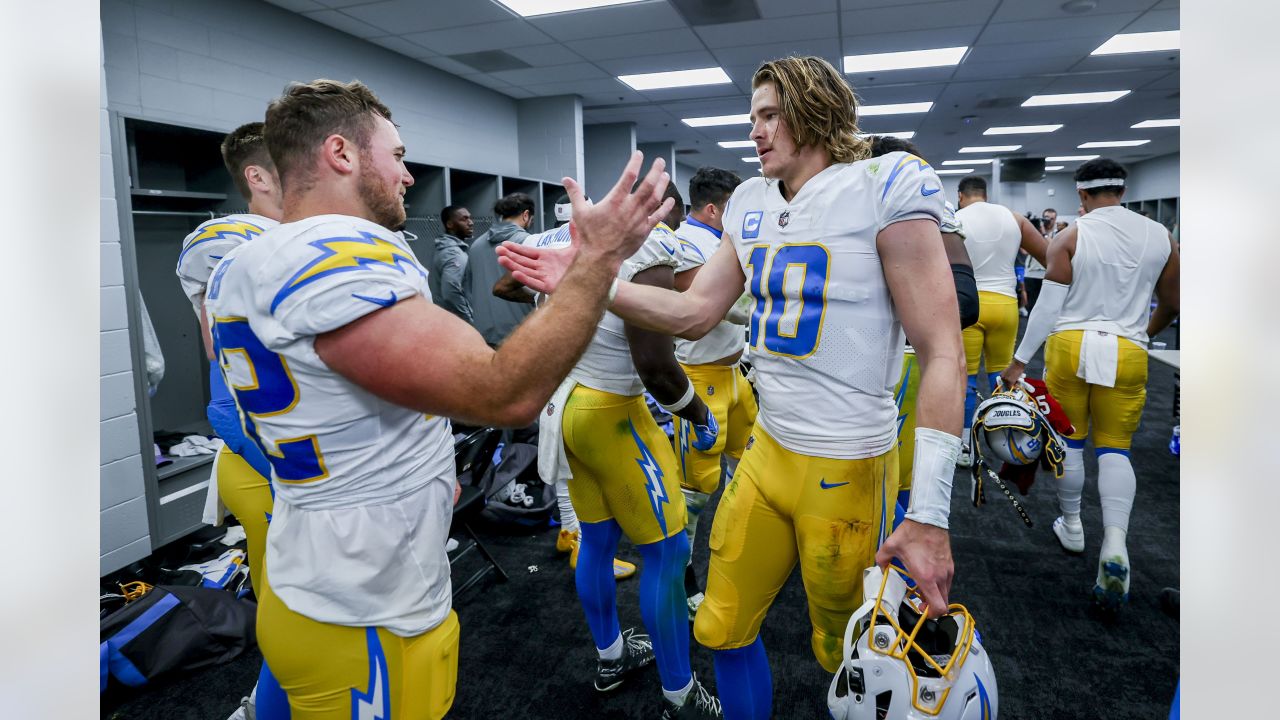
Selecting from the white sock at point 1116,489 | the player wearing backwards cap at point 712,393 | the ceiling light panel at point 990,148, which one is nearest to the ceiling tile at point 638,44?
the player wearing backwards cap at point 712,393

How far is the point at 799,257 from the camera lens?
5.42 feet

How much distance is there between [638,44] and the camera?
21.9 feet

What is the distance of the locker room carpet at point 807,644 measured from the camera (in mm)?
2383

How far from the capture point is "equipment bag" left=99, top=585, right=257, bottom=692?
253 cm

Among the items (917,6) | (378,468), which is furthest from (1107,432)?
(917,6)

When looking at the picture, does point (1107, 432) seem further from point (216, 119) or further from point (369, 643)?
point (216, 119)

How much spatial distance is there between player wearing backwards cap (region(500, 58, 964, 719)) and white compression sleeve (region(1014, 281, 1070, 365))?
2001 mm

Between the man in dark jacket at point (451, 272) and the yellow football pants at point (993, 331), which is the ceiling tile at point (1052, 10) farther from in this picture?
the man in dark jacket at point (451, 272)

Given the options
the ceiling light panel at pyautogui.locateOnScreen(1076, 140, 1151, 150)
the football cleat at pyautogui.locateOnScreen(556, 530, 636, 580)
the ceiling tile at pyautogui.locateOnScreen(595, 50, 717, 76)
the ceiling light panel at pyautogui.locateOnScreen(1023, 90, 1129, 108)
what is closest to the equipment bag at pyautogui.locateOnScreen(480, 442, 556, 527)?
the football cleat at pyautogui.locateOnScreen(556, 530, 636, 580)

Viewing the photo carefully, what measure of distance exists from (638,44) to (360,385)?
633 centimetres

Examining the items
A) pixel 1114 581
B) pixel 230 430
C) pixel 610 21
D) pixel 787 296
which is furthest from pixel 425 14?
pixel 1114 581

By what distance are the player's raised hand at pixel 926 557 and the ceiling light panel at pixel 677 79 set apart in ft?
24.0

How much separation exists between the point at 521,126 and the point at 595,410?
25.9 feet

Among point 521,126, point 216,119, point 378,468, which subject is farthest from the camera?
point 521,126
